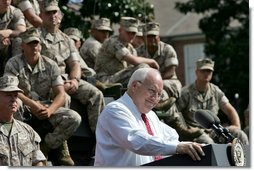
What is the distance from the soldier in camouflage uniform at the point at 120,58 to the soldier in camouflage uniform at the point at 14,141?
2.90 metres

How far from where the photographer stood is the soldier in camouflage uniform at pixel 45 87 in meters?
10.5

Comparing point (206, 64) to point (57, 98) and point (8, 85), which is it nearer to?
point (57, 98)

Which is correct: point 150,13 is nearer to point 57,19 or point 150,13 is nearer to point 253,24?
point 57,19

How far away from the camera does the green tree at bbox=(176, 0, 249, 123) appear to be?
89.7 feet

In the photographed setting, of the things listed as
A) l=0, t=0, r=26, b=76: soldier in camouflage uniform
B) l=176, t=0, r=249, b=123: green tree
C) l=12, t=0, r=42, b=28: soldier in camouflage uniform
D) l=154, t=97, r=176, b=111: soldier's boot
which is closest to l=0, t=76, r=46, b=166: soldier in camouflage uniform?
l=0, t=0, r=26, b=76: soldier in camouflage uniform

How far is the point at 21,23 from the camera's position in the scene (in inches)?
450

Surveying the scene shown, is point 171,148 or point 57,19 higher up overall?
point 57,19

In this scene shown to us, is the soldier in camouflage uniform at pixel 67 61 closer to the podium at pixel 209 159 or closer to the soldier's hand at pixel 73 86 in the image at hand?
the soldier's hand at pixel 73 86

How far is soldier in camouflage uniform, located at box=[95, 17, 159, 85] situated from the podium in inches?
178

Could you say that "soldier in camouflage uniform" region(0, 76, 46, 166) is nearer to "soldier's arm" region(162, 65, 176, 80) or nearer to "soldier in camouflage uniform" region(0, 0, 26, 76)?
"soldier in camouflage uniform" region(0, 0, 26, 76)

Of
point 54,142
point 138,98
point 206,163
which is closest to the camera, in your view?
point 206,163

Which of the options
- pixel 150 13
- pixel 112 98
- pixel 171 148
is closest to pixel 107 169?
pixel 171 148

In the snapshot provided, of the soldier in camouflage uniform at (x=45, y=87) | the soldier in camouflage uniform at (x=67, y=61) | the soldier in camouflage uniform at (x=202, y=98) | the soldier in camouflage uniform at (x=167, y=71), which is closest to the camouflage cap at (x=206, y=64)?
the soldier in camouflage uniform at (x=202, y=98)

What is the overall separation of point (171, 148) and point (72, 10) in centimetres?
973
